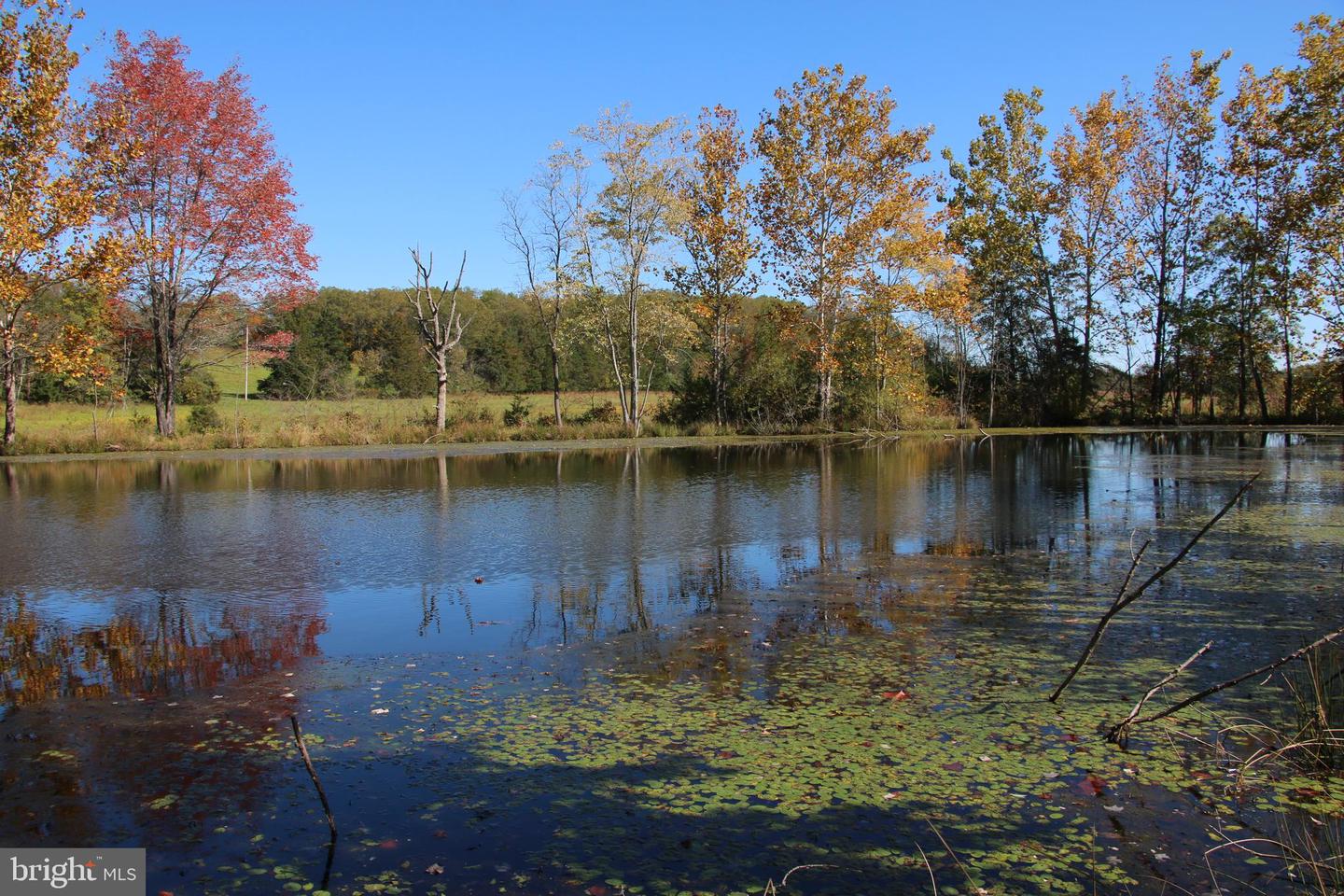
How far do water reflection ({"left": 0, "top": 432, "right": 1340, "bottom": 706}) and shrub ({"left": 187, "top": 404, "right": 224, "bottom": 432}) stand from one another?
8294mm

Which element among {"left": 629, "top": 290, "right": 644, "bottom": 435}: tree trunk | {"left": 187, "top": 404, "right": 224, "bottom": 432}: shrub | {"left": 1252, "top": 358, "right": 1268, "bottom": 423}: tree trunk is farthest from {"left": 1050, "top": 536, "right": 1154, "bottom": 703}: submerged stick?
{"left": 1252, "top": 358, "right": 1268, "bottom": 423}: tree trunk

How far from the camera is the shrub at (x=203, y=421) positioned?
2898 cm

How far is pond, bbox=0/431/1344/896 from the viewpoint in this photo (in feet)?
11.9

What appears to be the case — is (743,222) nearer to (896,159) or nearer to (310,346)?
(896,159)

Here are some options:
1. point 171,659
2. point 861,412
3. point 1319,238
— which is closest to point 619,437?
point 861,412

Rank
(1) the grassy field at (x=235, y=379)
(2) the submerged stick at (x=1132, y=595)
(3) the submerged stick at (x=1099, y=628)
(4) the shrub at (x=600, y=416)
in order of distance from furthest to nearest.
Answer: (1) the grassy field at (x=235, y=379), (4) the shrub at (x=600, y=416), (3) the submerged stick at (x=1099, y=628), (2) the submerged stick at (x=1132, y=595)

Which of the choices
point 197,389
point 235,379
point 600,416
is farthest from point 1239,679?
point 235,379

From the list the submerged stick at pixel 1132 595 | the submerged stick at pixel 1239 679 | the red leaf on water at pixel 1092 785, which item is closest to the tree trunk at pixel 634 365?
the submerged stick at pixel 1132 595

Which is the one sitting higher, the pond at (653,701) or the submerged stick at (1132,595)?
→ the submerged stick at (1132,595)

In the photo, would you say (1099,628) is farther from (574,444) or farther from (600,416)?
(600,416)

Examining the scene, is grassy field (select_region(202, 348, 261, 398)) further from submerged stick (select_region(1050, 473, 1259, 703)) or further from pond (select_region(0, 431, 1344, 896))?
submerged stick (select_region(1050, 473, 1259, 703))

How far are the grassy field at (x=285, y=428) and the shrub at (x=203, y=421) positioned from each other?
30 millimetres

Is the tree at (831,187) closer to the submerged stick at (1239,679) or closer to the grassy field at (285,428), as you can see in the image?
the grassy field at (285,428)

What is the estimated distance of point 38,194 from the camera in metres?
16.7
